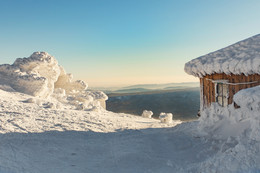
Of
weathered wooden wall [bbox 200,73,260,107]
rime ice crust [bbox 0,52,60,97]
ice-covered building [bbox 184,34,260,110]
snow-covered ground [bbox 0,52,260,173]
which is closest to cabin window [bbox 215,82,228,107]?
ice-covered building [bbox 184,34,260,110]

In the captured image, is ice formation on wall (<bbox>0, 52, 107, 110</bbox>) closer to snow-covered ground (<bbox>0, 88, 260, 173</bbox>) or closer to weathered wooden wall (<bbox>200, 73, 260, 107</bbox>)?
snow-covered ground (<bbox>0, 88, 260, 173</bbox>)

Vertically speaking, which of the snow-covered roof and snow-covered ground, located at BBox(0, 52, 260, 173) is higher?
the snow-covered roof

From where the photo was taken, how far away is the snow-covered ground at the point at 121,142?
442cm

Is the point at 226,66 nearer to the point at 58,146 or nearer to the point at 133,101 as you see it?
the point at 58,146

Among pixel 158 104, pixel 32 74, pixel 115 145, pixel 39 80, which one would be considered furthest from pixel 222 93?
pixel 158 104

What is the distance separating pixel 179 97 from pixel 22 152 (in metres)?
28.7

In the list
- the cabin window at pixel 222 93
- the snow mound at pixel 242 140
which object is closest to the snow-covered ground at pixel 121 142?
the snow mound at pixel 242 140

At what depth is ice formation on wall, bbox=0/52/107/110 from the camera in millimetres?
13859

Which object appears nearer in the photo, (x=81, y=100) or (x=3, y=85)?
(x=3, y=85)

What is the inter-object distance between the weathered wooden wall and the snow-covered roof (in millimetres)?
278

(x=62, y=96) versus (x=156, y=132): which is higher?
(x=62, y=96)

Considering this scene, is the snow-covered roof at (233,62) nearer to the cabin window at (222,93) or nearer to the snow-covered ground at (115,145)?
the cabin window at (222,93)

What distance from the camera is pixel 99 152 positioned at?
656 cm

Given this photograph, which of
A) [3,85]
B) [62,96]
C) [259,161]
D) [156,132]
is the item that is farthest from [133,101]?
[259,161]
